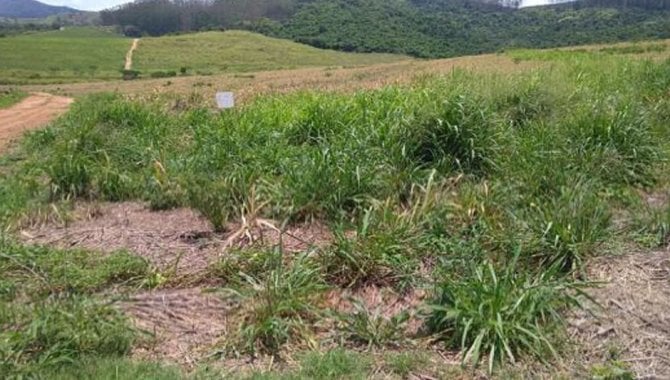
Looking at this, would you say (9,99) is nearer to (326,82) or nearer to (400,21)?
(326,82)

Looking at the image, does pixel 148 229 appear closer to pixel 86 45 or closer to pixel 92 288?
pixel 92 288

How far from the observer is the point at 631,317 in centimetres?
344

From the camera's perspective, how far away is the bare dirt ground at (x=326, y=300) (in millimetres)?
3199

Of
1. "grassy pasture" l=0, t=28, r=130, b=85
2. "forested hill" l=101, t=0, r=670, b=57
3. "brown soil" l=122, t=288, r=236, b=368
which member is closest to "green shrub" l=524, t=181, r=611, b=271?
"brown soil" l=122, t=288, r=236, b=368

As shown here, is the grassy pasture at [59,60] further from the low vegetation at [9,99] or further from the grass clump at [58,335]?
the grass clump at [58,335]

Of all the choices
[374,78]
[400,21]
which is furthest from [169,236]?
[400,21]

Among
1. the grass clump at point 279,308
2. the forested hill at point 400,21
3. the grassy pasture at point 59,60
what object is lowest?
the grassy pasture at point 59,60

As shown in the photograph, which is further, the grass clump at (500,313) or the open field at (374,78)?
the open field at (374,78)

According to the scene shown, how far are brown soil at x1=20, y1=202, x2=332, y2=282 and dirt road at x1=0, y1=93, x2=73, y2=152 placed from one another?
665 centimetres

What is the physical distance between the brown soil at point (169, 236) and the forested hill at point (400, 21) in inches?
2715

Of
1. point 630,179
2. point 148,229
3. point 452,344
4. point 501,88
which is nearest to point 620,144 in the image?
point 630,179

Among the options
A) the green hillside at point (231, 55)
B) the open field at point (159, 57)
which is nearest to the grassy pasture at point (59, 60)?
the open field at point (159, 57)

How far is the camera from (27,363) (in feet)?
9.84

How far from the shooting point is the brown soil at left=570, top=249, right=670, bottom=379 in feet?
10.2
